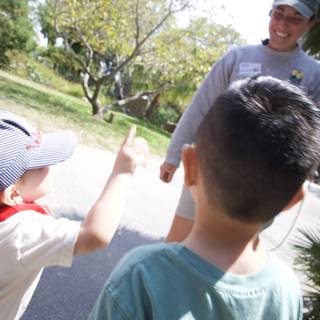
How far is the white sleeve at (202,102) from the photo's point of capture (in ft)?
7.82

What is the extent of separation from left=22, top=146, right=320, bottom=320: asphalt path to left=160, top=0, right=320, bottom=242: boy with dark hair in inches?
22.2

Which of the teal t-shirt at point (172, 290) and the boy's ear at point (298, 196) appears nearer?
the teal t-shirt at point (172, 290)

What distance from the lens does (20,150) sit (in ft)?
4.45

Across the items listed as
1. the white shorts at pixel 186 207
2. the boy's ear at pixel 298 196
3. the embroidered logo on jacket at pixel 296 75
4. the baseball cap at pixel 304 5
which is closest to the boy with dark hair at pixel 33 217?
the boy's ear at pixel 298 196

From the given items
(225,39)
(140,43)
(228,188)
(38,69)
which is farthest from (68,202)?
(38,69)

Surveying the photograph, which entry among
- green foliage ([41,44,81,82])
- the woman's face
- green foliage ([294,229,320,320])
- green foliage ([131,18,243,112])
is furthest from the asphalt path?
green foliage ([41,44,81,82])

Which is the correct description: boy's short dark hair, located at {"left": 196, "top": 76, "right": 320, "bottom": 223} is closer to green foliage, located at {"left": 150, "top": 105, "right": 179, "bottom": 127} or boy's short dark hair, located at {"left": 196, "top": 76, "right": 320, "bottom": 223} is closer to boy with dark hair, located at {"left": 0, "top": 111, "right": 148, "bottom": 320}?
boy with dark hair, located at {"left": 0, "top": 111, "right": 148, "bottom": 320}

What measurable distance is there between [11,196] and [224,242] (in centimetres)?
70

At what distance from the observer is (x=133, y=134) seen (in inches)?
53.9

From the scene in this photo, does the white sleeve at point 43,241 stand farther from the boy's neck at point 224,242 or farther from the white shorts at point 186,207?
the white shorts at point 186,207

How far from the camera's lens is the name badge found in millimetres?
2303

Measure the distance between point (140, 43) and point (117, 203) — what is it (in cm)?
1133

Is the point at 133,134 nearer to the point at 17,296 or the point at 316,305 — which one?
the point at 17,296

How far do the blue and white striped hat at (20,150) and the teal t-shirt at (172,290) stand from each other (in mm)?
542
